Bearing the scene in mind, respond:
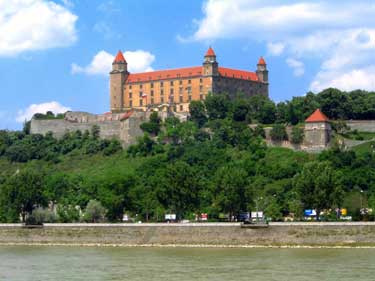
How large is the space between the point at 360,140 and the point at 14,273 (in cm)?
5806

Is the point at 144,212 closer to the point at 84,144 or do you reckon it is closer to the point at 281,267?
the point at 281,267

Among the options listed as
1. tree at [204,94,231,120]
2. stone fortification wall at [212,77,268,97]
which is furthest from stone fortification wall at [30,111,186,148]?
stone fortification wall at [212,77,268,97]

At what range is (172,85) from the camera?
410 feet

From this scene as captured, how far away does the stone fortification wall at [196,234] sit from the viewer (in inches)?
2482

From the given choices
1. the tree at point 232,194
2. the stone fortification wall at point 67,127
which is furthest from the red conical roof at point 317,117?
the tree at point 232,194

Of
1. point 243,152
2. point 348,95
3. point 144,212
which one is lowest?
point 144,212

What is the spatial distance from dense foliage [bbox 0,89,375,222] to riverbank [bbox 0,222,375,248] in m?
5.39

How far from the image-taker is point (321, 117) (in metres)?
102

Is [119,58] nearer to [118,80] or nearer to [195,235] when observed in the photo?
[118,80]

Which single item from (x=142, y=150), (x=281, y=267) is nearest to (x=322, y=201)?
(x=281, y=267)

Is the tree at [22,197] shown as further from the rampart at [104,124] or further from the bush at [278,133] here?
the bush at [278,133]

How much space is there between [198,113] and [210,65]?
10.4 metres

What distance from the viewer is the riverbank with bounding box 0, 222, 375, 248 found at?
63.0m

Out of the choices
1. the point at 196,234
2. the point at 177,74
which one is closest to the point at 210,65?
the point at 177,74
